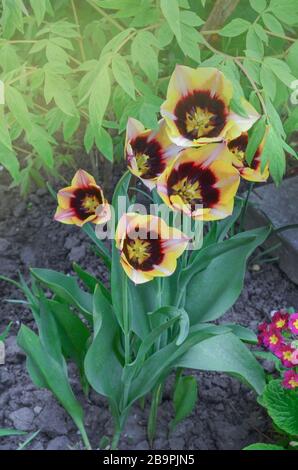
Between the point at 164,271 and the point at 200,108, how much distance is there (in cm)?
32

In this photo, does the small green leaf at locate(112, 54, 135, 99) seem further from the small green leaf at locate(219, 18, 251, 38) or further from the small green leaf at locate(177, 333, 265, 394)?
the small green leaf at locate(177, 333, 265, 394)

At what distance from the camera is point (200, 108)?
1.41 m

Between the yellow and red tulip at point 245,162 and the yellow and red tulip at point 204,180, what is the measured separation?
13 centimetres

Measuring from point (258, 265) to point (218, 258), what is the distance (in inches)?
26.2

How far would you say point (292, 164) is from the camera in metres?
2.90

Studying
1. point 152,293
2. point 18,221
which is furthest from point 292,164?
point 152,293

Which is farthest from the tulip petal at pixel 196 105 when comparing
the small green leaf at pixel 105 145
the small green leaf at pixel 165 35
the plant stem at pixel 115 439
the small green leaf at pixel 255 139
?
the plant stem at pixel 115 439

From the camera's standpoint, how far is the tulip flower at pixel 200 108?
138 cm

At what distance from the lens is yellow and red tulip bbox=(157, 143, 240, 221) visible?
1.39 meters

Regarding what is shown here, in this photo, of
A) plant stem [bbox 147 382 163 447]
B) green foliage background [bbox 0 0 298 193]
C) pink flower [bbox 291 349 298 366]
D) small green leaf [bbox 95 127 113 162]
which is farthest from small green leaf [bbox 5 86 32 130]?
pink flower [bbox 291 349 298 366]

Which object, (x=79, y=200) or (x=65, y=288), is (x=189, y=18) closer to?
(x=79, y=200)

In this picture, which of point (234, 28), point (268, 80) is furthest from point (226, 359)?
point (234, 28)

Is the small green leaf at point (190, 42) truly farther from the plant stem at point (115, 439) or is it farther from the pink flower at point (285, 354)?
the plant stem at point (115, 439)

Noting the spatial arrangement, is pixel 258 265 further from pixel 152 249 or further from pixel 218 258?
pixel 152 249
